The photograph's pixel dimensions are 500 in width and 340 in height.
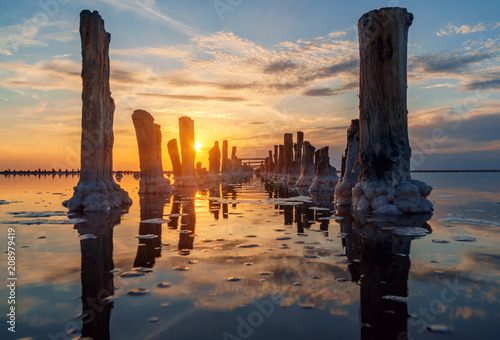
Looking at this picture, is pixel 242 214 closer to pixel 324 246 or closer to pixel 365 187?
pixel 365 187

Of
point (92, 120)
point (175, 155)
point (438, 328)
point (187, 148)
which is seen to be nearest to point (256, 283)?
point (438, 328)

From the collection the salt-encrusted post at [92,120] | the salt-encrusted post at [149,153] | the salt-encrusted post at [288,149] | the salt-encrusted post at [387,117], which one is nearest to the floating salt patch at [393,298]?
the salt-encrusted post at [387,117]

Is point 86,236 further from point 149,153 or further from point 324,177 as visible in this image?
point 324,177

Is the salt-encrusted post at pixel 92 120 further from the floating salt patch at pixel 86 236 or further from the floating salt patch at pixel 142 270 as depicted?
the floating salt patch at pixel 142 270

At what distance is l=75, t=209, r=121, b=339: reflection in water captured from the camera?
262cm

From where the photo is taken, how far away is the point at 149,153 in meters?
17.6

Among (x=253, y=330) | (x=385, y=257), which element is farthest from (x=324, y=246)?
(x=253, y=330)

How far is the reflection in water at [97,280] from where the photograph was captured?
2623 millimetres

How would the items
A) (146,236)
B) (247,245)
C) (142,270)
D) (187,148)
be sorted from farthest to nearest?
(187,148) → (146,236) → (247,245) → (142,270)

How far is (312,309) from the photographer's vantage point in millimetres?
2902

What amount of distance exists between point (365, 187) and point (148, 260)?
24.1ft

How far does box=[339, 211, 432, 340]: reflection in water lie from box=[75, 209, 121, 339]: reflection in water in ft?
6.82

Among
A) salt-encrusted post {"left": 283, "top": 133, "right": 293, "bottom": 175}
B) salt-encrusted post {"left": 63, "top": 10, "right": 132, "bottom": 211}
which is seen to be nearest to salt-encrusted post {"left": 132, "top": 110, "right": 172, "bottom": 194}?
salt-encrusted post {"left": 63, "top": 10, "right": 132, "bottom": 211}

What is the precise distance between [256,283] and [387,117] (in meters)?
7.77
